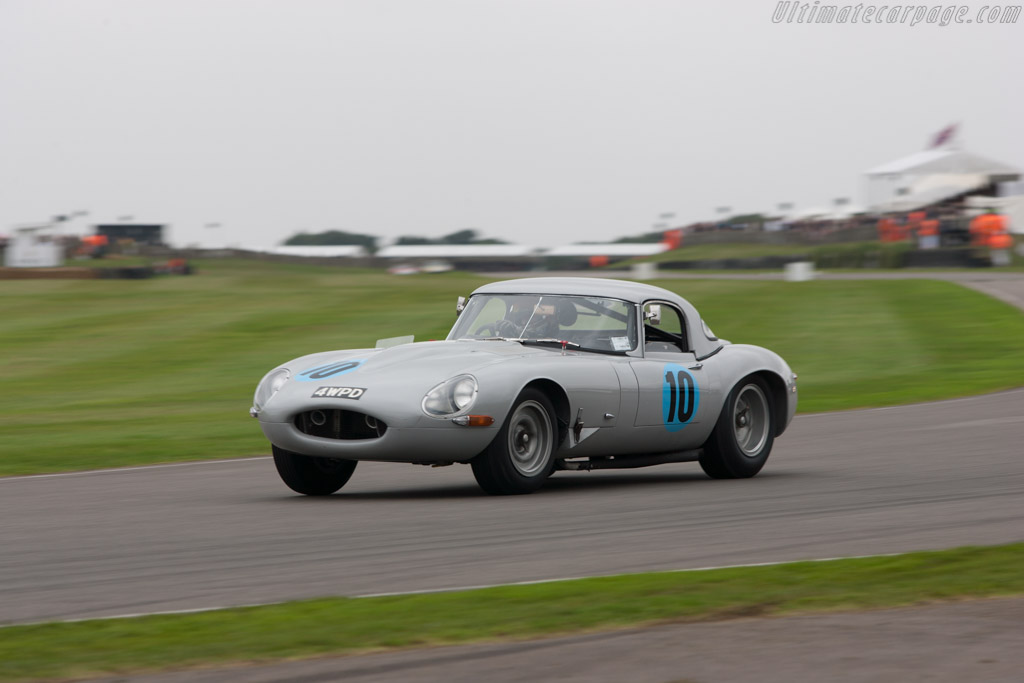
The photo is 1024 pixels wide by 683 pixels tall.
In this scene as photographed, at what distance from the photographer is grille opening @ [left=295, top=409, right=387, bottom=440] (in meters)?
8.08

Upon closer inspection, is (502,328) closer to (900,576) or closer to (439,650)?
(900,576)

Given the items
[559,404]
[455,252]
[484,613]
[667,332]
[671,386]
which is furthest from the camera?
[455,252]

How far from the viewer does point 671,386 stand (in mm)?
9266

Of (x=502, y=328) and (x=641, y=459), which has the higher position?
(x=502, y=328)

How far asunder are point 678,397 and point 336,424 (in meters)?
2.41

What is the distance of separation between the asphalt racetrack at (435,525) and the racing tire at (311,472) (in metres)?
0.11

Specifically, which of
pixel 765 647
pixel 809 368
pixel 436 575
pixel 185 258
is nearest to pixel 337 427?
pixel 436 575

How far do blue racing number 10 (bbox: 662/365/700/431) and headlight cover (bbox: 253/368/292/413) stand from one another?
2.43m

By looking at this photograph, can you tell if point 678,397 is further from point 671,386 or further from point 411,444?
point 411,444

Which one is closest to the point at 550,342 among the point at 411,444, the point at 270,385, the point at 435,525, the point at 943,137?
the point at 411,444

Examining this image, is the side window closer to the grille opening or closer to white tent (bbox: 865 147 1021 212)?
the grille opening

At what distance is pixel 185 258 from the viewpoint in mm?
79812

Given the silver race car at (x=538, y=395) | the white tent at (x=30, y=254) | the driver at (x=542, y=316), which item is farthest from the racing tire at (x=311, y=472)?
the white tent at (x=30, y=254)

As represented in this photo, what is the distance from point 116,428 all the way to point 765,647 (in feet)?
35.5
